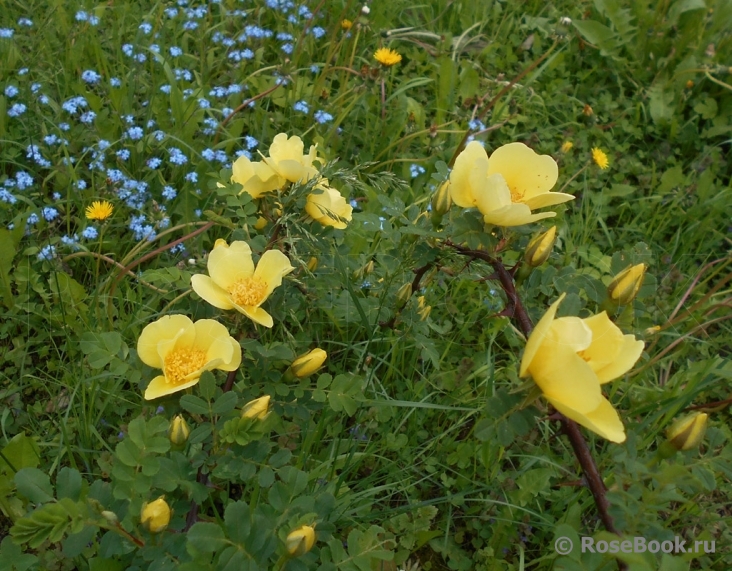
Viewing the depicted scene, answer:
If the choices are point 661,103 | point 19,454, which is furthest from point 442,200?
point 661,103

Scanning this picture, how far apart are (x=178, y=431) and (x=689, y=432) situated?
981mm

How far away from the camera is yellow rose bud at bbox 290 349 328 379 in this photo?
1416 mm

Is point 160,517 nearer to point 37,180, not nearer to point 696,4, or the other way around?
point 37,180

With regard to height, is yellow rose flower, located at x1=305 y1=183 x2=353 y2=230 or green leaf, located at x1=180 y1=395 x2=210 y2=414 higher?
yellow rose flower, located at x1=305 y1=183 x2=353 y2=230

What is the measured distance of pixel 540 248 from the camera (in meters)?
1.30

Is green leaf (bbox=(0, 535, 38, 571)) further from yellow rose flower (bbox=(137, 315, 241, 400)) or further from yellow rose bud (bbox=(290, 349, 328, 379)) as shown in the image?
yellow rose bud (bbox=(290, 349, 328, 379))

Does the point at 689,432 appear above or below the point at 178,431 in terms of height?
below

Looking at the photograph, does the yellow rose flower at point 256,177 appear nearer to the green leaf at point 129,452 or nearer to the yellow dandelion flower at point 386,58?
the green leaf at point 129,452

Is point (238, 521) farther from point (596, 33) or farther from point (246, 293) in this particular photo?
point (596, 33)

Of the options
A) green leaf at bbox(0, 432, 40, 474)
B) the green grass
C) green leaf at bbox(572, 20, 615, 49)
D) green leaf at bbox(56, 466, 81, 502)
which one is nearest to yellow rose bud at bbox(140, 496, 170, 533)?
the green grass

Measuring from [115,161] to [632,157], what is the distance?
2431mm

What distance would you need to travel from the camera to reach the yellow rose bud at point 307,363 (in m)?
1.42

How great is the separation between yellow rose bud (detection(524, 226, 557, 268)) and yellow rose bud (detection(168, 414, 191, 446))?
31.2 inches

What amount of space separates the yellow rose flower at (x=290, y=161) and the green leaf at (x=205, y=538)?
0.80 m
